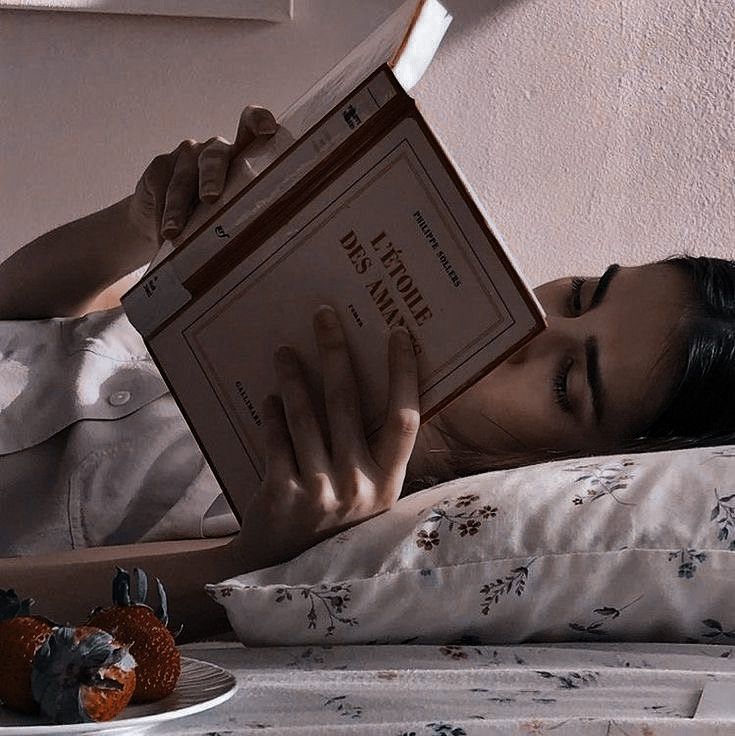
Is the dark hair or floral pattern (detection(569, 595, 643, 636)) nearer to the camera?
floral pattern (detection(569, 595, 643, 636))

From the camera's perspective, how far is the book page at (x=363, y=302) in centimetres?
81

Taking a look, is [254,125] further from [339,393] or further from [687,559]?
[687,559]

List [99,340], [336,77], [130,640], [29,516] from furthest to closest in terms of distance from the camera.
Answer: [99,340]
[29,516]
[336,77]
[130,640]

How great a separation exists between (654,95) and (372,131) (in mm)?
1155

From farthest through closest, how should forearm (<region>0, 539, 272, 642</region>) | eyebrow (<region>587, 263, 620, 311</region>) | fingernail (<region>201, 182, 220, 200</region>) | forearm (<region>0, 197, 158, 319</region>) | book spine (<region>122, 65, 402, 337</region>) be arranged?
forearm (<region>0, 197, 158, 319</region>) < eyebrow (<region>587, 263, 620, 311</region>) < fingernail (<region>201, 182, 220, 200</region>) < forearm (<region>0, 539, 272, 642</region>) < book spine (<region>122, 65, 402, 337</region>)

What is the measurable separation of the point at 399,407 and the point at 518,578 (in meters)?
0.15

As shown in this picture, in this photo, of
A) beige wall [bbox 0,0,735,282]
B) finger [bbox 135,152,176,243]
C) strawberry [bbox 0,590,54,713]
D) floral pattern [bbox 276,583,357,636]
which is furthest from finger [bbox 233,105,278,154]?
beige wall [bbox 0,0,735,282]

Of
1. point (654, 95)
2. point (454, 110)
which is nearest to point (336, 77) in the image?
point (454, 110)

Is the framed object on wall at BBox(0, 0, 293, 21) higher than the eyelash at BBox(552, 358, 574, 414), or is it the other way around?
the framed object on wall at BBox(0, 0, 293, 21)

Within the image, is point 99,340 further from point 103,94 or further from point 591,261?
point 591,261

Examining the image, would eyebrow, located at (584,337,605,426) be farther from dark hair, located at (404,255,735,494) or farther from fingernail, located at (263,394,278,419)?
fingernail, located at (263,394,278,419)

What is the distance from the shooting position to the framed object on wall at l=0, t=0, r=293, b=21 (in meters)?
1.78

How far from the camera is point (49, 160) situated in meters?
1.85

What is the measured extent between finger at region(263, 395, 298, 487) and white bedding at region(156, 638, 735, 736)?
0.13 metres
